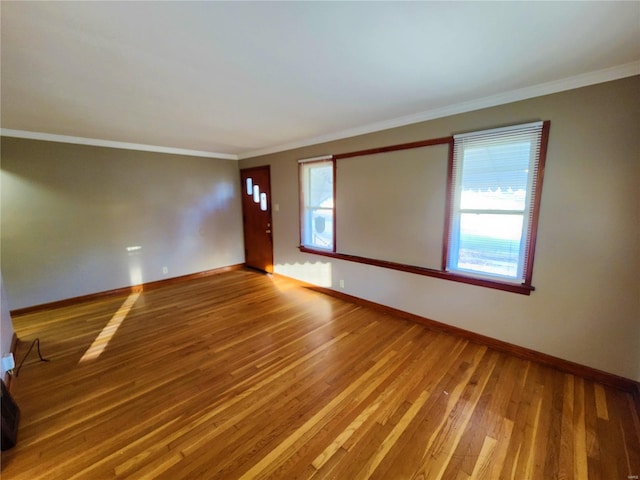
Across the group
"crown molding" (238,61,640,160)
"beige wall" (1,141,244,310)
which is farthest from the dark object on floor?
"crown molding" (238,61,640,160)

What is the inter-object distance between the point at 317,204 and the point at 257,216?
1537 mm

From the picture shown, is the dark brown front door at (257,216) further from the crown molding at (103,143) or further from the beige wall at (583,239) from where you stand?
the beige wall at (583,239)

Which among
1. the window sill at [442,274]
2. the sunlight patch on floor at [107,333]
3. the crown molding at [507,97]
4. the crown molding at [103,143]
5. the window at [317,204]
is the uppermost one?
the crown molding at [507,97]

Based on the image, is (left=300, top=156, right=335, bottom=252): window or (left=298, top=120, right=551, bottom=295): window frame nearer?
(left=298, top=120, right=551, bottom=295): window frame

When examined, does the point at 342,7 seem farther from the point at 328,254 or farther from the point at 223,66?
the point at 328,254

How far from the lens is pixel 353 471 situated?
56.1 inches

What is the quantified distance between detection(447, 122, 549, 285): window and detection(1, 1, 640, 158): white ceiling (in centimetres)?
36

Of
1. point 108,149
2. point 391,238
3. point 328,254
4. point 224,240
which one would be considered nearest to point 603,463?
point 391,238

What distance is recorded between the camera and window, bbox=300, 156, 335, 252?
3999 mm

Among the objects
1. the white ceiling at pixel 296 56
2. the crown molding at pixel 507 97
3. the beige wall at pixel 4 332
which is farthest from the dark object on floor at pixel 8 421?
the crown molding at pixel 507 97

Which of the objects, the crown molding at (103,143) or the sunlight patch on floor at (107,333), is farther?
the crown molding at (103,143)

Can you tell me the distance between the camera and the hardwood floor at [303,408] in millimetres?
1465

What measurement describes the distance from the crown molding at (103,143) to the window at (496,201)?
4.18m

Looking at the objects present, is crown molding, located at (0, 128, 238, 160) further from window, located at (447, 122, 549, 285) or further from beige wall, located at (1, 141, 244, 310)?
window, located at (447, 122, 549, 285)
